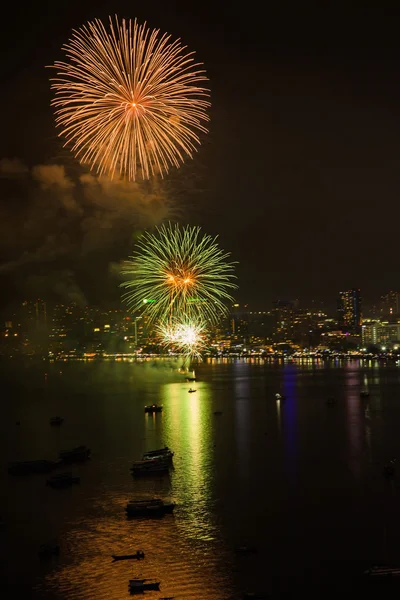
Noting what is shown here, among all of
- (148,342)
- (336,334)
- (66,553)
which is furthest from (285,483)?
(336,334)

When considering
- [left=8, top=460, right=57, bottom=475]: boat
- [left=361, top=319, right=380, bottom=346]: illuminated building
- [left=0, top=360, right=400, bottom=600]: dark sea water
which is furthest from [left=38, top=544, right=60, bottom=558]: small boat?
[left=361, top=319, right=380, bottom=346]: illuminated building

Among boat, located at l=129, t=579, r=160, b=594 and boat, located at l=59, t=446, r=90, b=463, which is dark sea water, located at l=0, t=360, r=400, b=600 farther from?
boat, located at l=59, t=446, r=90, b=463

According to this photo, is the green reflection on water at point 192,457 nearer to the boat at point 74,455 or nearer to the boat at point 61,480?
the boat at point 61,480

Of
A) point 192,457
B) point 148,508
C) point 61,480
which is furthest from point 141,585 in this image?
point 192,457

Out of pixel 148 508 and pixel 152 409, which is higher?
pixel 152 409

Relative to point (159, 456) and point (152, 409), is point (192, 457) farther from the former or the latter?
point (152, 409)

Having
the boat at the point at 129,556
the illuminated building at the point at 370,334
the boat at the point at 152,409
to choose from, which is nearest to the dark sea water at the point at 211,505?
the boat at the point at 129,556

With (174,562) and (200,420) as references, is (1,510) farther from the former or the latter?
(200,420)
